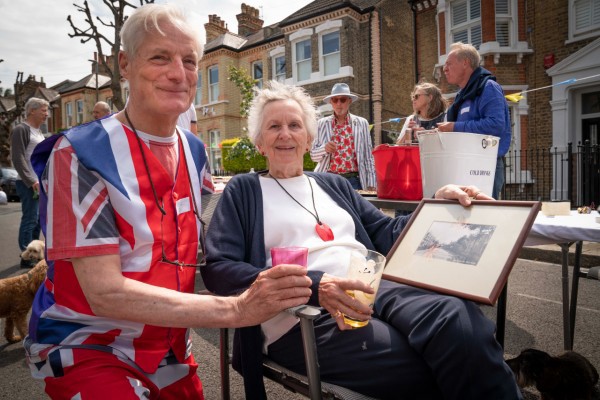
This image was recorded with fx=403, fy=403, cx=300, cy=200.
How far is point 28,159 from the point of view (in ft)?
17.8

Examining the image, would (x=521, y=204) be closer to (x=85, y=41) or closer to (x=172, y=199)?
(x=172, y=199)

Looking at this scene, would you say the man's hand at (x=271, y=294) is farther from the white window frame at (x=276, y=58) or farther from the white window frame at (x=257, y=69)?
the white window frame at (x=257, y=69)

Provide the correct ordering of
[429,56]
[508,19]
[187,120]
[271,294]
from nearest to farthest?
[271,294], [187,120], [508,19], [429,56]

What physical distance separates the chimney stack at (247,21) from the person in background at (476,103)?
2258 cm

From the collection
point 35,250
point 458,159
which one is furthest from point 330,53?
point 458,159

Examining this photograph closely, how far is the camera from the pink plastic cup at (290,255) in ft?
4.05

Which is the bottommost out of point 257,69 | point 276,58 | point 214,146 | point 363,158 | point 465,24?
point 363,158

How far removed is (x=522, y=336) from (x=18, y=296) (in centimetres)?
400

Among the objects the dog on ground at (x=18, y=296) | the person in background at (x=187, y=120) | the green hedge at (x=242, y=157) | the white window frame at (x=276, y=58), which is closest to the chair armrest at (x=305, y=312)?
the person in background at (x=187, y=120)

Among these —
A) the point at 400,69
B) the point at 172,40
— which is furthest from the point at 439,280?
the point at 400,69

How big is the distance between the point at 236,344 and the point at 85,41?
12.5 m

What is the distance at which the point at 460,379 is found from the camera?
4.04 feet

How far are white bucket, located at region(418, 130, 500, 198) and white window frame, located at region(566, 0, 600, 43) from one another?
1160 centimetres

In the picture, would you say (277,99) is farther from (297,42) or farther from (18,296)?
(297,42)
